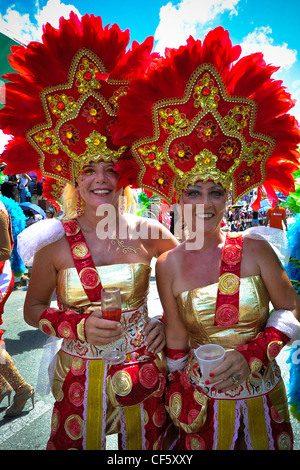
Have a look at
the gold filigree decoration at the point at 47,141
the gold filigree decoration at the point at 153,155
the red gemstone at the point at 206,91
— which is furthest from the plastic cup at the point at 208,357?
the gold filigree decoration at the point at 47,141

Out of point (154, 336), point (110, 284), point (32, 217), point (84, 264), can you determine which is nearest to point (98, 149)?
point (84, 264)

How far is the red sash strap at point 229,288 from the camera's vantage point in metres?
1.68

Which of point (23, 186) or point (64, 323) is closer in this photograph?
point (64, 323)

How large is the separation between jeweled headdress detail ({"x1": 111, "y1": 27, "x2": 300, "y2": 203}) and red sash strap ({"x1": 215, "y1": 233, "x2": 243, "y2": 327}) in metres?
0.38

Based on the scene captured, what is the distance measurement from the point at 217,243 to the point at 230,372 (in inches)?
28.1

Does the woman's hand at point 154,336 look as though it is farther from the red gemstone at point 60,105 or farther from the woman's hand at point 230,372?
the red gemstone at point 60,105

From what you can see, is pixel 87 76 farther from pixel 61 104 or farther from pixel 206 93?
pixel 206 93

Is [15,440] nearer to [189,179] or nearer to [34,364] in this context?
[34,364]

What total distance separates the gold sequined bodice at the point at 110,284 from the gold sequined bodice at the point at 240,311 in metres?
0.31

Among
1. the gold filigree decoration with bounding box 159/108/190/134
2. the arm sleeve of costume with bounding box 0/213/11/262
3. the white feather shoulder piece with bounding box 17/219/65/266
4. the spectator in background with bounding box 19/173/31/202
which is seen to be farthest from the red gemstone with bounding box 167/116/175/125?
the spectator in background with bounding box 19/173/31/202

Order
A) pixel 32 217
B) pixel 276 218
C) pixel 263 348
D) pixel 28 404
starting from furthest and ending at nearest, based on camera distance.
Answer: pixel 32 217 < pixel 276 218 < pixel 28 404 < pixel 263 348

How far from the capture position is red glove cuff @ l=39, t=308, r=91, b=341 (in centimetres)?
171

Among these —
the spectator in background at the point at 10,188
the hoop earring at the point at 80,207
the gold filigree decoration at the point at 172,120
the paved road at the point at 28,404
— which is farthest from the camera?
the spectator in background at the point at 10,188

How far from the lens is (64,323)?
176cm
